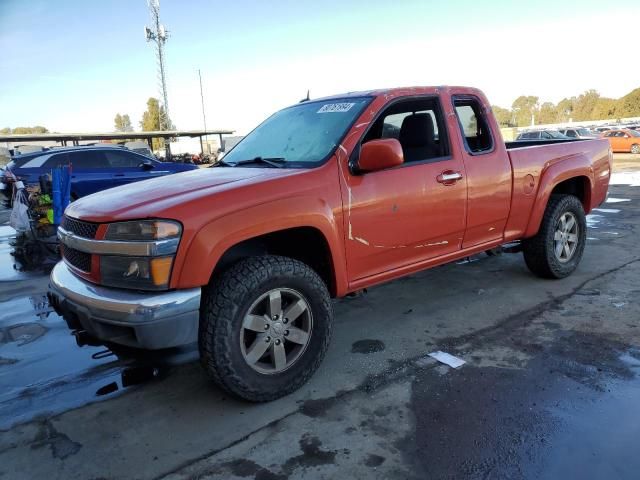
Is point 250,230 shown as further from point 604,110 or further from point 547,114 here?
point 547,114

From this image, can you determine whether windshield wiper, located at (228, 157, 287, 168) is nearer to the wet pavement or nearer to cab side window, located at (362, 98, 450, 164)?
cab side window, located at (362, 98, 450, 164)

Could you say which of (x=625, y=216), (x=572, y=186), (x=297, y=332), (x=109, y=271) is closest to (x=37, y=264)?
(x=109, y=271)

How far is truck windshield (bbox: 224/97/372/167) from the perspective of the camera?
343 centimetres

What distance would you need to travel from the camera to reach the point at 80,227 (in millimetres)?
2971

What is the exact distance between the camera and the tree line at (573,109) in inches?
3118

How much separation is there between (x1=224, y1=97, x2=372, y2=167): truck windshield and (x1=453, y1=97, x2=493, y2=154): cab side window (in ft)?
3.56

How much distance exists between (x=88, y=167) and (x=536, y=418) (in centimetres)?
1035

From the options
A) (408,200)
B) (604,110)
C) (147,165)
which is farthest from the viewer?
(604,110)

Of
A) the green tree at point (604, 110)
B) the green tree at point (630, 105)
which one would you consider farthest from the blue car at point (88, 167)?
the green tree at point (604, 110)

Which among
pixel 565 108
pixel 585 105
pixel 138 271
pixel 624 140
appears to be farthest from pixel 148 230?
pixel 565 108

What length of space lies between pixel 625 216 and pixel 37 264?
9.82 metres

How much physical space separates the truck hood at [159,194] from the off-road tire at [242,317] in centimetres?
50

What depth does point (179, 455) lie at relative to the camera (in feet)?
8.32

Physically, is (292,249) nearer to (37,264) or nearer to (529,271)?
(529,271)
